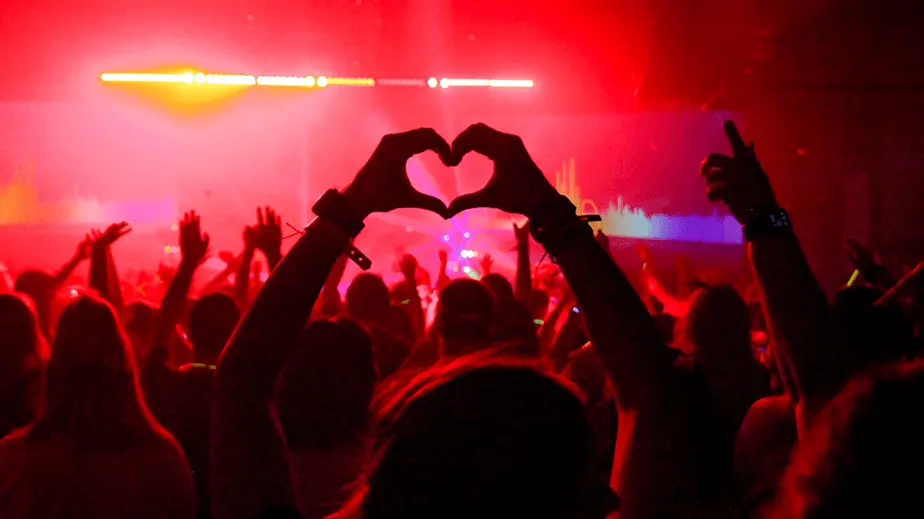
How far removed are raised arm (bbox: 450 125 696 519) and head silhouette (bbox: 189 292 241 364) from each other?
5.36 feet

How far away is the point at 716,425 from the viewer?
130 cm

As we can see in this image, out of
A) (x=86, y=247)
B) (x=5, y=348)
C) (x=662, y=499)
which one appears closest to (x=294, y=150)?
(x=86, y=247)

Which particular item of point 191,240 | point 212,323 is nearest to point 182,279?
point 191,240

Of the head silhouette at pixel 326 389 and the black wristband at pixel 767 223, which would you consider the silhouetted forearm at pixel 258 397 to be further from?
the black wristband at pixel 767 223

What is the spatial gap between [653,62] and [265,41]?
4192 millimetres

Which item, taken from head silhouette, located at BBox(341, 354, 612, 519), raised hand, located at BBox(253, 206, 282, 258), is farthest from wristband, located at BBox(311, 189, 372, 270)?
raised hand, located at BBox(253, 206, 282, 258)

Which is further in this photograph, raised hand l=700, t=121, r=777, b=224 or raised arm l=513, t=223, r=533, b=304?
raised arm l=513, t=223, r=533, b=304

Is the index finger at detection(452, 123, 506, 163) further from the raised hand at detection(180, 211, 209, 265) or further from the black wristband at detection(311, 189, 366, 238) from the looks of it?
the raised hand at detection(180, 211, 209, 265)

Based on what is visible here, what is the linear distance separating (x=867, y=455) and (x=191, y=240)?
104 inches

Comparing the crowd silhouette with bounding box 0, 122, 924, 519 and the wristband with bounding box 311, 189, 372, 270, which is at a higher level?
the wristband with bounding box 311, 189, 372, 270

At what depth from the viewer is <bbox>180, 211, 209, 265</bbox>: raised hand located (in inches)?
117

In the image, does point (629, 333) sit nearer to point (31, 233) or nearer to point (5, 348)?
point (5, 348)

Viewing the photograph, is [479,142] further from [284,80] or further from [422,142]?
[284,80]

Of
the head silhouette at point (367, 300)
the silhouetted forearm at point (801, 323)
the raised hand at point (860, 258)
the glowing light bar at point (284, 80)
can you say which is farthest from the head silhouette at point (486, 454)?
the glowing light bar at point (284, 80)
